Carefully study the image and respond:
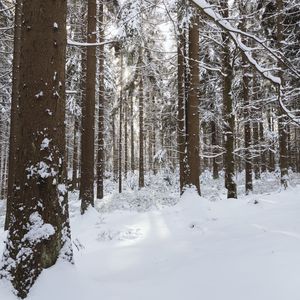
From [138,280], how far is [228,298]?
45.4 inches

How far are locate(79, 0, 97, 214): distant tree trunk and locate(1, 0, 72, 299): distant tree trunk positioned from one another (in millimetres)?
7138

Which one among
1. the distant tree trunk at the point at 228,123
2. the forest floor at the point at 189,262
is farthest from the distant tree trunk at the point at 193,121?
the forest floor at the point at 189,262

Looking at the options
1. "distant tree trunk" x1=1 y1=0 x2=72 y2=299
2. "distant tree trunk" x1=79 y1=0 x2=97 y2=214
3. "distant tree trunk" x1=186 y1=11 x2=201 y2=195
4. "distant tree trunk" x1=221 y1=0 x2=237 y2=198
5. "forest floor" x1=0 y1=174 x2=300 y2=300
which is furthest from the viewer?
"distant tree trunk" x1=221 y1=0 x2=237 y2=198

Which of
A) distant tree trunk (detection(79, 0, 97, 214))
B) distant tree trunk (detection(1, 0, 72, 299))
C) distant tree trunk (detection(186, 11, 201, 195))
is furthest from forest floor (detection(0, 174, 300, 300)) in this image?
distant tree trunk (detection(79, 0, 97, 214))

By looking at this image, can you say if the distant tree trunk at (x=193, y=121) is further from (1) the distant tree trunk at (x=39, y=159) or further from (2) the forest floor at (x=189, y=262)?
(1) the distant tree trunk at (x=39, y=159)

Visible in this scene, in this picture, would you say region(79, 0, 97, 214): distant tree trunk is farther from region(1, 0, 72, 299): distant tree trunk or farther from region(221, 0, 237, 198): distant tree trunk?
region(1, 0, 72, 299): distant tree trunk

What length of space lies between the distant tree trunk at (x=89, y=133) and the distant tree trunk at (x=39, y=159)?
7138 millimetres

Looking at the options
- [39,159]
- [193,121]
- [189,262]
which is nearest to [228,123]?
[193,121]

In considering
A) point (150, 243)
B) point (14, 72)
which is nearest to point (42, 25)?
point (150, 243)

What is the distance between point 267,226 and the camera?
20.1 ft

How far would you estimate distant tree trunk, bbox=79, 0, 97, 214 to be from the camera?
1093cm

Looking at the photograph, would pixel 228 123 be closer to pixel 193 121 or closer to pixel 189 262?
pixel 193 121

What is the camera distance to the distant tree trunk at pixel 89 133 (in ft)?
35.9

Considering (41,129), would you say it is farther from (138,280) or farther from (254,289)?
(254,289)
